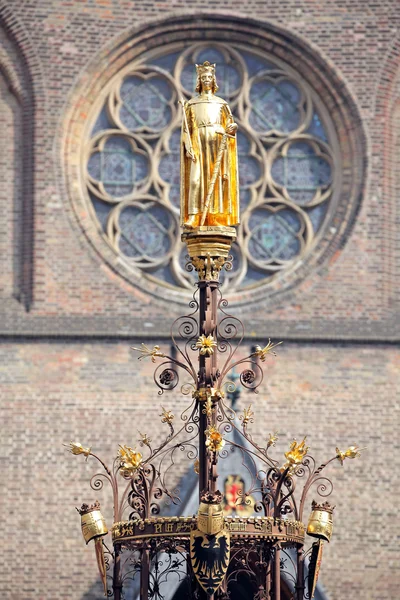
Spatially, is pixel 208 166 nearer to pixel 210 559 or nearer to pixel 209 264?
pixel 209 264

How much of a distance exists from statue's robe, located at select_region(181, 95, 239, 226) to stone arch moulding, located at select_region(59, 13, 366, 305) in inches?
375

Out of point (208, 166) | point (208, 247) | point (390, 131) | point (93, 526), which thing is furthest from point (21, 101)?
point (93, 526)

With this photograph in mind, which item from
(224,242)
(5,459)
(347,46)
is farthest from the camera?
(347,46)

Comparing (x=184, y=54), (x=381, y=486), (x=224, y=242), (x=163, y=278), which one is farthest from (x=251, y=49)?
(x=224, y=242)

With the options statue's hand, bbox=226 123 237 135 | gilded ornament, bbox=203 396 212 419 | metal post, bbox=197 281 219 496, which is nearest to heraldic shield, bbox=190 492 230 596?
metal post, bbox=197 281 219 496

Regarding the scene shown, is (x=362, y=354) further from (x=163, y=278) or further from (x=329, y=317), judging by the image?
(x=163, y=278)

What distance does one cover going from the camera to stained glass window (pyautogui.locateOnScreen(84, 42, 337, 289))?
23500 millimetres

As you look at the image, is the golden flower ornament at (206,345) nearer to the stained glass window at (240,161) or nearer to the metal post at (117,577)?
the metal post at (117,577)

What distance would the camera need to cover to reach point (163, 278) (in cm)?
2341

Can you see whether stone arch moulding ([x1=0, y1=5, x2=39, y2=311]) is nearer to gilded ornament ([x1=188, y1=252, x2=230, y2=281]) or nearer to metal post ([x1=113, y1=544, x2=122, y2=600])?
gilded ornament ([x1=188, y1=252, x2=230, y2=281])

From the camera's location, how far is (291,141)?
2394cm

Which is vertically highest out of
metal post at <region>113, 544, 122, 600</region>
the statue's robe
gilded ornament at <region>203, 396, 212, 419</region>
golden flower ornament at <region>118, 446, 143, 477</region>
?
the statue's robe

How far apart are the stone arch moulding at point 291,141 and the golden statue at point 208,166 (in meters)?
9.52

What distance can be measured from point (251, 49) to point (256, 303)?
3.21 meters
